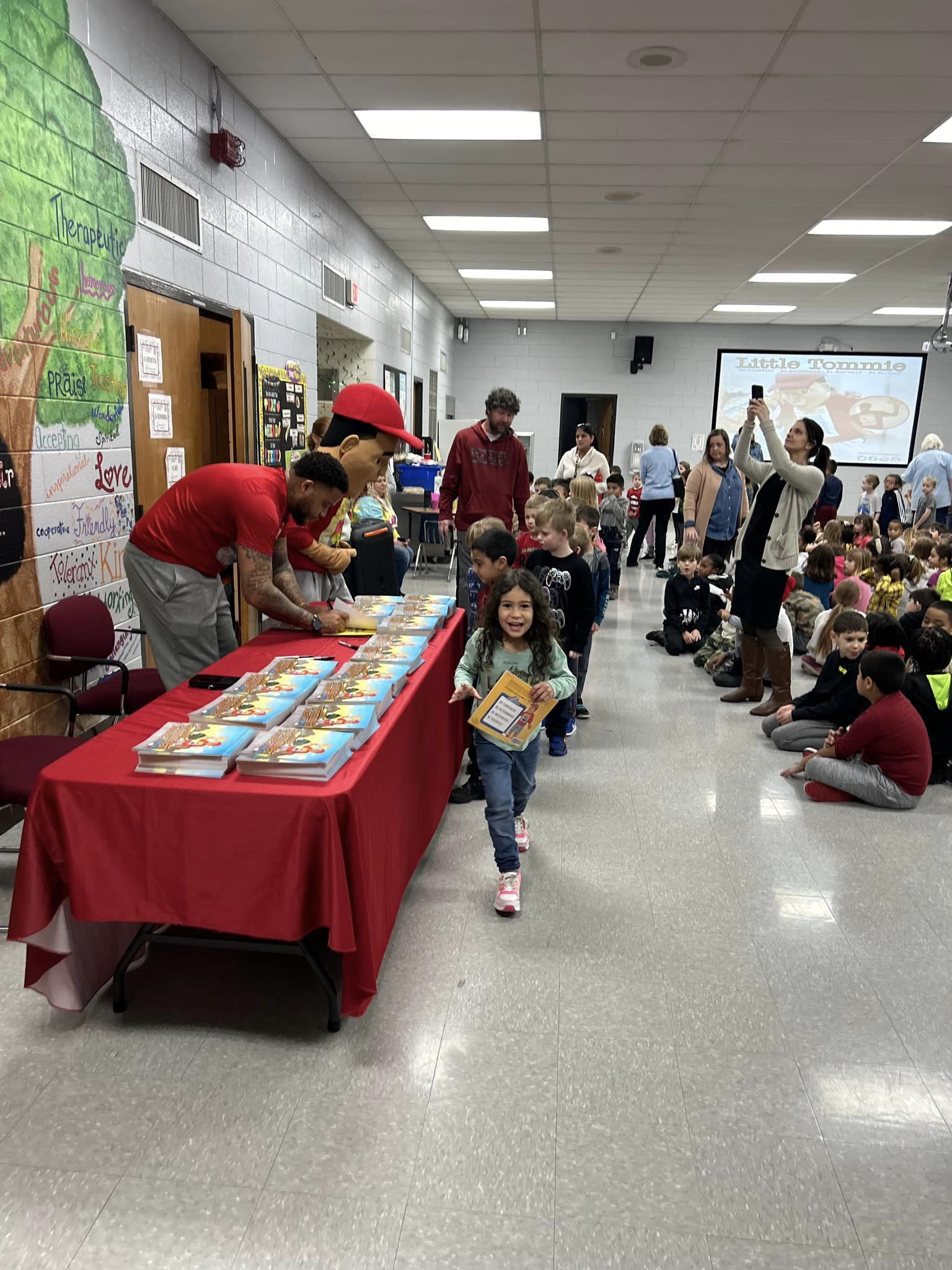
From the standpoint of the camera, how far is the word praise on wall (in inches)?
118

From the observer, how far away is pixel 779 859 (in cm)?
320

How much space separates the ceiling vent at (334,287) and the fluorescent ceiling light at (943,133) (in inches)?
168

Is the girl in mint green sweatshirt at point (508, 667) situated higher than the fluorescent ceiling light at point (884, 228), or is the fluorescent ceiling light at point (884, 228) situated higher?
the fluorescent ceiling light at point (884, 228)

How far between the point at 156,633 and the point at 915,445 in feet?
46.4

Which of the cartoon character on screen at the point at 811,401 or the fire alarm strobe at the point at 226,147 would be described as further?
the cartoon character on screen at the point at 811,401

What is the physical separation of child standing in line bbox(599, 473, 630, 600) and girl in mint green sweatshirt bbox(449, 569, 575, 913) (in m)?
6.00

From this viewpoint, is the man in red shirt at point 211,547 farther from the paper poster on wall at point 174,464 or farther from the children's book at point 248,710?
the paper poster on wall at point 174,464

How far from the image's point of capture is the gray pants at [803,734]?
4297 millimetres

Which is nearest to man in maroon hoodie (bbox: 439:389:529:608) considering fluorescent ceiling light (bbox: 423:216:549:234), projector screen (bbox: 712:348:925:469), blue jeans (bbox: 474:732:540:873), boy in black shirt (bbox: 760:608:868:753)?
boy in black shirt (bbox: 760:608:868:753)

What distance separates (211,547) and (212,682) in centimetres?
59

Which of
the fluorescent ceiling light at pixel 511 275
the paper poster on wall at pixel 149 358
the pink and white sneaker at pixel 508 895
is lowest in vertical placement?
the pink and white sneaker at pixel 508 895

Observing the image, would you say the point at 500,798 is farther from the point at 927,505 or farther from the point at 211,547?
the point at 927,505

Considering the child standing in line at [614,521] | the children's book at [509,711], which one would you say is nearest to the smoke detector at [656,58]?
the children's book at [509,711]

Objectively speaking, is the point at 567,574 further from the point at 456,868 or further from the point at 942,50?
the point at 942,50
